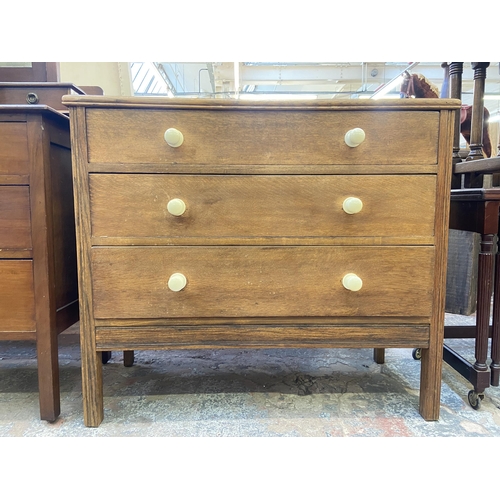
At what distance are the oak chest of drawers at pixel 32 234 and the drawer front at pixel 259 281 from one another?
0.17 metres

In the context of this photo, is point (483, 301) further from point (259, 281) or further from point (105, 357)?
point (105, 357)

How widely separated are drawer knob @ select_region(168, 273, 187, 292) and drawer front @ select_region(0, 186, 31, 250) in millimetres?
440

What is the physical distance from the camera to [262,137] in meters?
0.93

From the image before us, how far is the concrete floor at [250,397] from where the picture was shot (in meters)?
0.99

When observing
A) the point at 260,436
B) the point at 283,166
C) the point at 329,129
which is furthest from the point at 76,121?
the point at 260,436

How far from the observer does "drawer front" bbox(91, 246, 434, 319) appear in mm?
948

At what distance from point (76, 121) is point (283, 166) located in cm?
57

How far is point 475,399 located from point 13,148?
1.61 metres

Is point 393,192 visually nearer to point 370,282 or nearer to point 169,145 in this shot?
point 370,282

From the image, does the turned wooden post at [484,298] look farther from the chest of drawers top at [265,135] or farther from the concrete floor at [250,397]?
the chest of drawers top at [265,135]

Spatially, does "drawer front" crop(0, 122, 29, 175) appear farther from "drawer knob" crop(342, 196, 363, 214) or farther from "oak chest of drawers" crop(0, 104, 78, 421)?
"drawer knob" crop(342, 196, 363, 214)

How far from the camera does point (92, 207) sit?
3.04ft

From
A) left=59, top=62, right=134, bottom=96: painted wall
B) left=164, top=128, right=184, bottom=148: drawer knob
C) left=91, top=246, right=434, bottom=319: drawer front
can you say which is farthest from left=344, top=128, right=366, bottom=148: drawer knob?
left=59, top=62, right=134, bottom=96: painted wall

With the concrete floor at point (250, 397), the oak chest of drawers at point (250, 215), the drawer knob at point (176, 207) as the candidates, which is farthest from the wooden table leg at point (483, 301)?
the drawer knob at point (176, 207)
